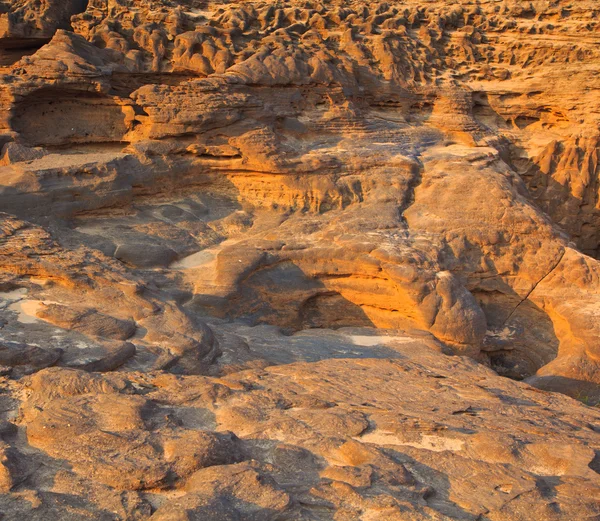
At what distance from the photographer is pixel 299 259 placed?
403 inches

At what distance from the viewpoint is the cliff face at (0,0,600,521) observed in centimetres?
410

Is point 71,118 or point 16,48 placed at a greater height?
point 16,48

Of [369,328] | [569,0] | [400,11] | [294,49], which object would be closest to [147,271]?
[369,328]

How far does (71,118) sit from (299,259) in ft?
15.6

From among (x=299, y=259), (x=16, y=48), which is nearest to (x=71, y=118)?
(x=16, y=48)

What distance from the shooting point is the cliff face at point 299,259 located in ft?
13.5

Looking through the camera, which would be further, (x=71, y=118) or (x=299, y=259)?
(x=71, y=118)

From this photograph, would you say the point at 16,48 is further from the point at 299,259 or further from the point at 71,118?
the point at 299,259

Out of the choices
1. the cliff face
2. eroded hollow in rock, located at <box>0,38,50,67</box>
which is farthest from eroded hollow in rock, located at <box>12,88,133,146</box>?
eroded hollow in rock, located at <box>0,38,50,67</box>

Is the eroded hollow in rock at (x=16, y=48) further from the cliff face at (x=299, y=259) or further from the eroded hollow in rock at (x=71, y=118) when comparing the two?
the eroded hollow in rock at (x=71, y=118)

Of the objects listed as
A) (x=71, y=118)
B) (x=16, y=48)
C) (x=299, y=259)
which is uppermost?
(x=16, y=48)

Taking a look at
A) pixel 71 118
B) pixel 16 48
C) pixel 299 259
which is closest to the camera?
pixel 299 259

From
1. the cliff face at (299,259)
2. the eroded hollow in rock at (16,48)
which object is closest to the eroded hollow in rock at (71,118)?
the cliff face at (299,259)

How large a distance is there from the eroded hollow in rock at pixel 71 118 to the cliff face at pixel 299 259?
4 centimetres
